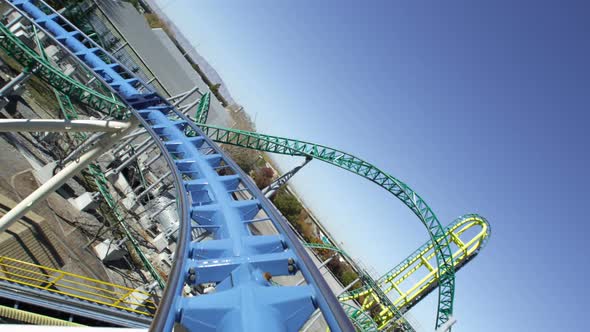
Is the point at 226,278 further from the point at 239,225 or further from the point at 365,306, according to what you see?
the point at 365,306

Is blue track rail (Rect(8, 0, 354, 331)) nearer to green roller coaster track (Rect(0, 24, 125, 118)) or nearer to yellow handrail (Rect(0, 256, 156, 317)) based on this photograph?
yellow handrail (Rect(0, 256, 156, 317))

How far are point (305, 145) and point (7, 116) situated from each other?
470 inches

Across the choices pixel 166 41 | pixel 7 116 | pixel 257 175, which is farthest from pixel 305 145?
pixel 166 41

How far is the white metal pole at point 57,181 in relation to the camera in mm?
7887

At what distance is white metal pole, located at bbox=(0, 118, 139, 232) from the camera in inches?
311

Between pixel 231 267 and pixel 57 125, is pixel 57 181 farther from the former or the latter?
pixel 231 267

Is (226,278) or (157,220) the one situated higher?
(157,220)

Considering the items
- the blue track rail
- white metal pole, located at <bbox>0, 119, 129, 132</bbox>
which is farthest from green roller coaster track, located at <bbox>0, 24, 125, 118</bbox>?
the blue track rail

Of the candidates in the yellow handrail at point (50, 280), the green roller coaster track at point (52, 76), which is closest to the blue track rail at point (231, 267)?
the yellow handrail at point (50, 280)

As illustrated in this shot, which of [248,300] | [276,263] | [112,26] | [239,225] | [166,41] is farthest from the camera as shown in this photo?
[166,41]

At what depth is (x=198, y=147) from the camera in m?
9.01

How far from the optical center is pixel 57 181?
845 cm

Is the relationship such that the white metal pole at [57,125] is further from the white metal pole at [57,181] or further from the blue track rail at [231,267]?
the blue track rail at [231,267]

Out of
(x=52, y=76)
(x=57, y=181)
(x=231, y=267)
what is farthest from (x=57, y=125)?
(x=231, y=267)
